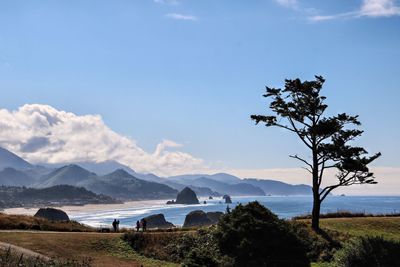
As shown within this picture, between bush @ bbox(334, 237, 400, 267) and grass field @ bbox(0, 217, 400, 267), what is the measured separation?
793 cm

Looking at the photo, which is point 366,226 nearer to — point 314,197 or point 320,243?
point 314,197

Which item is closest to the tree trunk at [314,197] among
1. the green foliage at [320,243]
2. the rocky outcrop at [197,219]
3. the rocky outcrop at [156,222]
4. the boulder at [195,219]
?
the green foliage at [320,243]

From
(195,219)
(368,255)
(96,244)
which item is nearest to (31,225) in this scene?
(96,244)

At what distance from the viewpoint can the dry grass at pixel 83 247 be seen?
115 ft

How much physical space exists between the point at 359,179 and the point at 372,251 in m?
18.6

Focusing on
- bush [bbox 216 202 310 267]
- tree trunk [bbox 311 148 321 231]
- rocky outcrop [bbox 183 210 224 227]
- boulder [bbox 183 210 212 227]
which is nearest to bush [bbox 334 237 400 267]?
bush [bbox 216 202 310 267]

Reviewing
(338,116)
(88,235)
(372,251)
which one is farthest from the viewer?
(338,116)

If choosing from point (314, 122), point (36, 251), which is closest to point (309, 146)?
point (314, 122)

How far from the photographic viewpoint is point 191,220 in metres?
141

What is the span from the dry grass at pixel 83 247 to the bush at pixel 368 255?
14240 millimetres

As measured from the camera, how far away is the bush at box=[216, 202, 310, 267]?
29.8m

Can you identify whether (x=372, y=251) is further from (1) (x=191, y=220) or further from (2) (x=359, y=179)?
(1) (x=191, y=220)

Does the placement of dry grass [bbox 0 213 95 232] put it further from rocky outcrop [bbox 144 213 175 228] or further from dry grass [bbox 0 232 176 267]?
rocky outcrop [bbox 144 213 175 228]

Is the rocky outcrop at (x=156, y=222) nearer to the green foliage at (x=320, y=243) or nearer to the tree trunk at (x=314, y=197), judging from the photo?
the tree trunk at (x=314, y=197)
